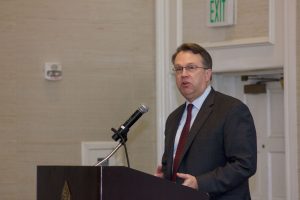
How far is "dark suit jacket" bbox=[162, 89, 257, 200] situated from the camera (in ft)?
9.07

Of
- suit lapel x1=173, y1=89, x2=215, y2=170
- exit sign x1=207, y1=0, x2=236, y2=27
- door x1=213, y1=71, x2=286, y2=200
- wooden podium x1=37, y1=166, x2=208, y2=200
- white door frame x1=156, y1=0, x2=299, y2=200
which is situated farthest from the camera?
door x1=213, y1=71, x2=286, y2=200

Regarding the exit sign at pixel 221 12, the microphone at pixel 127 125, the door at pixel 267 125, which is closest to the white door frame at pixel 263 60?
the exit sign at pixel 221 12

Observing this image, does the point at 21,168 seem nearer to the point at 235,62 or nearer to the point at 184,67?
the point at 235,62

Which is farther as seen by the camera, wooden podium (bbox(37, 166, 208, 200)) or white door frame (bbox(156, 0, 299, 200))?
white door frame (bbox(156, 0, 299, 200))

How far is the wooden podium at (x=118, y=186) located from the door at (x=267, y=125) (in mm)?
2871

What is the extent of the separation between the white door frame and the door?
0.32 meters

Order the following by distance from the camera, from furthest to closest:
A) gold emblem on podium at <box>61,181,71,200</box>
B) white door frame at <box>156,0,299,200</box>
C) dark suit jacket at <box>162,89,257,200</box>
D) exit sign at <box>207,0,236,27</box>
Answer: exit sign at <box>207,0,236,27</box> → white door frame at <box>156,0,299,200</box> → dark suit jacket at <box>162,89,257,200</box> → gold emblem on podium at <box>61,181,71,200</box>

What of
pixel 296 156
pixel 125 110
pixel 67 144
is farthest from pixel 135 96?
pixel 296 156

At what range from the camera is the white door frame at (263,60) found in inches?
183

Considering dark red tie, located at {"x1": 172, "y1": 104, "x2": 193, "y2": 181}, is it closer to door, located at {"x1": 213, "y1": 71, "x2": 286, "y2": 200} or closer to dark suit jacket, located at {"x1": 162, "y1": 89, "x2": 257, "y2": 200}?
dark suit jacket, located at {"x1": 162, "y1": 89, "x2": 257, "y2": 200}

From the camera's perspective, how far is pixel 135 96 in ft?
18.0

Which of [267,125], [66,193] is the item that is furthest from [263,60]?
[66,193]

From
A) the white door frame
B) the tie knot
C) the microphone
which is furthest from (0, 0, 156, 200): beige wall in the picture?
the tie knot

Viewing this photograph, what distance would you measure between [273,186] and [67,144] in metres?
1.71
